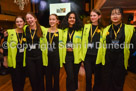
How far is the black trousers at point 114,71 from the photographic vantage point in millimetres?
2055

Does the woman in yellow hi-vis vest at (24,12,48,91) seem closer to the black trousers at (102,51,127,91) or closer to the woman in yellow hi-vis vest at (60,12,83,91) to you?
the woman in yellow hi-vis vest at (60,12,83,91)

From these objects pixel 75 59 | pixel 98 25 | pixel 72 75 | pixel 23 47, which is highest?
pixel 98 25

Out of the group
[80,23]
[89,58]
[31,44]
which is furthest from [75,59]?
[31,44]

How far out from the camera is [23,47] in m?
2.22

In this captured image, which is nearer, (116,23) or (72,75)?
(116,23)

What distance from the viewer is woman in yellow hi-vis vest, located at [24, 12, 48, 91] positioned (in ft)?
7.13

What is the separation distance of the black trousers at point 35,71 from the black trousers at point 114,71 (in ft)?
3.96

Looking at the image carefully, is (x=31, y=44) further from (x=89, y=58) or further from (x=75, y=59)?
(x=89, y=58)

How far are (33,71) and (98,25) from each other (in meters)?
1.50

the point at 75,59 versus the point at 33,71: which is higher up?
the point at 75,59

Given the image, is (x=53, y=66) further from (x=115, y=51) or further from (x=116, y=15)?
(x=116, y=15)

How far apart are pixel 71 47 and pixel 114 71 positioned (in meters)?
0.90

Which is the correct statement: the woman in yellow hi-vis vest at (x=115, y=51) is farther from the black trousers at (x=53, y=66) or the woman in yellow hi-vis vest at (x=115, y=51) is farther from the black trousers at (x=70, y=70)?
the black trousers at (x=53, y=66)

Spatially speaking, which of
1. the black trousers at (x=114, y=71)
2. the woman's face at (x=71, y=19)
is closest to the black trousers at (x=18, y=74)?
the woman's face at (x=71, y=19)
